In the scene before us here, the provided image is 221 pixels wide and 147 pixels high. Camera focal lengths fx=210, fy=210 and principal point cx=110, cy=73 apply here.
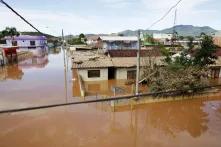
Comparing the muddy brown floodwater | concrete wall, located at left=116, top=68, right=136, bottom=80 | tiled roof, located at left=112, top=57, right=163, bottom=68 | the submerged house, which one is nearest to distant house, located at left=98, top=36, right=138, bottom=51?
tiled roof, located at left=112, top=57, right=163, bottom=68

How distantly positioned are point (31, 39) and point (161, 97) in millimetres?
47295

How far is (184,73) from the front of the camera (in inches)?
697

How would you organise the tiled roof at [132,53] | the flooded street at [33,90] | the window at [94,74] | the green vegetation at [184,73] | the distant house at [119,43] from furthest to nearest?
the distant house at [119,43], the tiled roof at [132,53], the window at [94,74], the green vegetation at [184,73], the flooded street at [33,90]

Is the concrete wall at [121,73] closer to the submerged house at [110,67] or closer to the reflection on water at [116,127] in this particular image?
the submerged house at [110,67]

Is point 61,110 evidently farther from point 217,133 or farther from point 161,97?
point 217,133

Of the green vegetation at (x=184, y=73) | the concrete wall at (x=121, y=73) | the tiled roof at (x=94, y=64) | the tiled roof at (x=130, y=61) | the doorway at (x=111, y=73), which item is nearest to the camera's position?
the green vegetation at (x=184, y=73)

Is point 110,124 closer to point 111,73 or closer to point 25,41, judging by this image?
point 111,73

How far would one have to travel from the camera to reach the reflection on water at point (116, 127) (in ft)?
37.0

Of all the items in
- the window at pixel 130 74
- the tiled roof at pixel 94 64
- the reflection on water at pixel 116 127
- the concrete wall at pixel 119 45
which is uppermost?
the concrete wall at pixel 119 45

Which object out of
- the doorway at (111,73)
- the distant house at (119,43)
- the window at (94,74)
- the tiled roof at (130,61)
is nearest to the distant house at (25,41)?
the distant house at (119,43)

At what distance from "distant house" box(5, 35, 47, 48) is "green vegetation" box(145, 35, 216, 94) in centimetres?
4216

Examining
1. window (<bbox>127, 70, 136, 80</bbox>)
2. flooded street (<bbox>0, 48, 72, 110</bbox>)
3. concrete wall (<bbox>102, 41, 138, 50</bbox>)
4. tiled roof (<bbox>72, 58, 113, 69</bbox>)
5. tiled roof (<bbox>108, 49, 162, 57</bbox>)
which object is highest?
concrete wall (<bbox>102, 41, 138, 50</bbox>)

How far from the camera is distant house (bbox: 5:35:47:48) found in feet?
170

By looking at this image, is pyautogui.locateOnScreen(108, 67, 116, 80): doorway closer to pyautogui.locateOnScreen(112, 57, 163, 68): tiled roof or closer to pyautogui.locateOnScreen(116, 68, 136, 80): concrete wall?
pyautogui.locateOnScreen(116, 68, 136, 80): concrete wall
